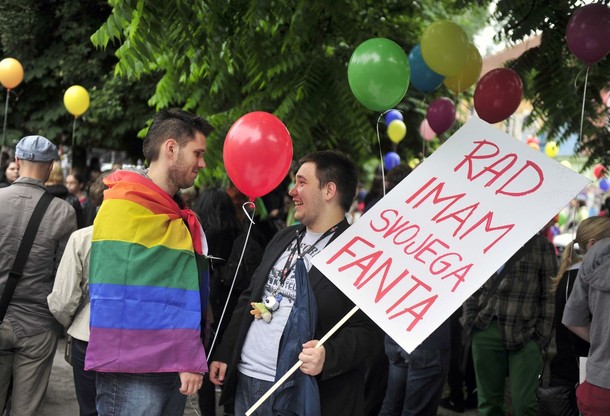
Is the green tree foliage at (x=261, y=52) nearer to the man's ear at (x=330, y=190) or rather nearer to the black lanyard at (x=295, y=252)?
the man's ear at (x=330, y=190)

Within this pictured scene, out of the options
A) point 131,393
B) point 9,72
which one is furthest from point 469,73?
point 9,72

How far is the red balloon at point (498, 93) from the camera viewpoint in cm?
496

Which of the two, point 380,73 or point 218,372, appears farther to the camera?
point 380,73

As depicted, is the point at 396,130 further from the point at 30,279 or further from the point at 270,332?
the point at 270,332

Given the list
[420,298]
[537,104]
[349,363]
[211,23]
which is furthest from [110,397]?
[537,104]

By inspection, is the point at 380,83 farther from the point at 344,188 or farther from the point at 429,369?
the point at 429,369

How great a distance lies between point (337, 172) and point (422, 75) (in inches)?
98.2

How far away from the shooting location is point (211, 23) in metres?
4.75

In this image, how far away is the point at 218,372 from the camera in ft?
10.9

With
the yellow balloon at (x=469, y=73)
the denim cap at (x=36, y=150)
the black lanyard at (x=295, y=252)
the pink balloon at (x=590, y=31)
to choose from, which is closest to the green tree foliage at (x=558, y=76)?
the yellow balloon at (x=469, y=73)

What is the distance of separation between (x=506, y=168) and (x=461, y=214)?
0.87 feet

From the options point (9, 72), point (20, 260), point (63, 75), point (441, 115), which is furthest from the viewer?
point (63, 75)

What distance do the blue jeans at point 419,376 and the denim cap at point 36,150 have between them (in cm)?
256

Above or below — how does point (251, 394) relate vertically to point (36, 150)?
below
